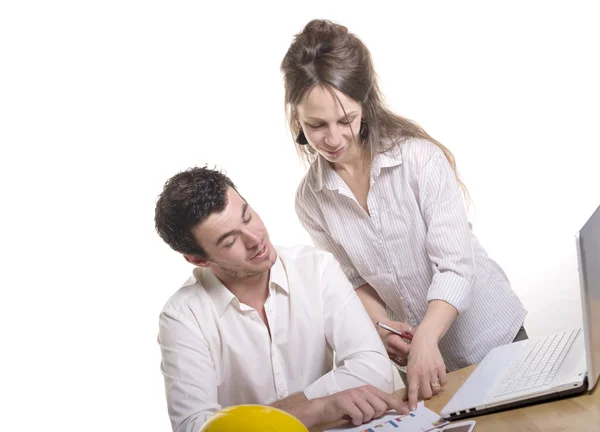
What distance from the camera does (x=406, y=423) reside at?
166cm

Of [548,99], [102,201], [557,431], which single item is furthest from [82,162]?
[557,431]

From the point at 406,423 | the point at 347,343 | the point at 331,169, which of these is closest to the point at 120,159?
the point at 331,169

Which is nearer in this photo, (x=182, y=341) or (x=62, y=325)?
(x=182, y=341)

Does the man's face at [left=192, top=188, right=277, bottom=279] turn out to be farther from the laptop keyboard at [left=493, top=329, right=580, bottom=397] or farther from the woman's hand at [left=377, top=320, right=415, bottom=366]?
the laptop keyboard at [left=493, top=329, right=580, bottom=397]

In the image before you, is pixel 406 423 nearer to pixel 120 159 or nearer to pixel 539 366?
pixel 539 366

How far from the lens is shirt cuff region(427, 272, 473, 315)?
76.7 inches

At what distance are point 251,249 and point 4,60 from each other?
3037mm

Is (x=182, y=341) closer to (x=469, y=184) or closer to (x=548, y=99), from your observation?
(x=469, y=184)

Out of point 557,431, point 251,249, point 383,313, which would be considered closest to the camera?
point 557,431

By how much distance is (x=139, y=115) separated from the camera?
4562 millimetres

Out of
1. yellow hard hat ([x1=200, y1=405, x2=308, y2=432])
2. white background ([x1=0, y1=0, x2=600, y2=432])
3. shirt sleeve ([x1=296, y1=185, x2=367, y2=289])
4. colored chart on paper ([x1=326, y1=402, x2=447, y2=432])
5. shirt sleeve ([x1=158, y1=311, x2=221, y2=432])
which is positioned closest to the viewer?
yellow hard hat ([x1=200, y1=405, x2=308, y2=432])

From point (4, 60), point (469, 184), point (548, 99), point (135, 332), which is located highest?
point (4, 60)

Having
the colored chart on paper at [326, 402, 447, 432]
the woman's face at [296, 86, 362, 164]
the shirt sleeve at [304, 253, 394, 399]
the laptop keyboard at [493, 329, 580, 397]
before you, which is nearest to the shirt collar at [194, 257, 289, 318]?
the shirt sleeve at [304, 253, 394, 399]

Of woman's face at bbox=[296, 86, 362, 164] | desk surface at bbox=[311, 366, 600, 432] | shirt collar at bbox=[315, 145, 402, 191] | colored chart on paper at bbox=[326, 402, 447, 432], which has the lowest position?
colored chart on paper at bbox=[326, 402, 447, 432]
